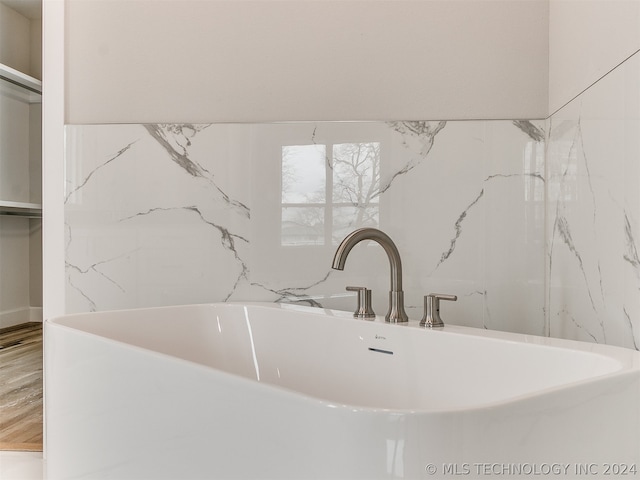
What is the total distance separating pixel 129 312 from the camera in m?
1.87

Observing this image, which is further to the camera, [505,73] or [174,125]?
[174,125]

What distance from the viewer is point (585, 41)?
62.4 inches

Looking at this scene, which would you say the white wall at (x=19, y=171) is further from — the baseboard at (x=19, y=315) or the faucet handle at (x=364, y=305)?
the faucet handle at (x=364, y=305)

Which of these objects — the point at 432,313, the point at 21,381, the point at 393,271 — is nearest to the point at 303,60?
the point at 393,271

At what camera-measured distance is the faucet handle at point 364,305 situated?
175 cm

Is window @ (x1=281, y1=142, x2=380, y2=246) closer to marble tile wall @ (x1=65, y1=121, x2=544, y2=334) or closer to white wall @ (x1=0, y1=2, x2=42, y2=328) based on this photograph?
marble tile wall @ (x1=65, y1=121, x2=544, y2=334)

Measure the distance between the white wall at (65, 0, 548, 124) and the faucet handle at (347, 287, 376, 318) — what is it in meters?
0.60

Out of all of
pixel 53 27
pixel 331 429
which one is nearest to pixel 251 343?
pixel 331 429

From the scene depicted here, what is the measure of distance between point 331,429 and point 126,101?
5.20 ft

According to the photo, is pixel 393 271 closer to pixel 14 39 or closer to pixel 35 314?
pixel 35 314

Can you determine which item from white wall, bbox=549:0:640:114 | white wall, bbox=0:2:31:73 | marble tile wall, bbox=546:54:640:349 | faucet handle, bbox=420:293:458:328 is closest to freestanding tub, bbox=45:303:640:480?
faucet handle, bbox=420:293:458:328

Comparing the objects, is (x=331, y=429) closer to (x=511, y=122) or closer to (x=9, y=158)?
(x=511, y=122)

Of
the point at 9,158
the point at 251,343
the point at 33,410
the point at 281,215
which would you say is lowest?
the point at 33,410

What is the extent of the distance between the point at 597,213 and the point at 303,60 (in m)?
1.05
